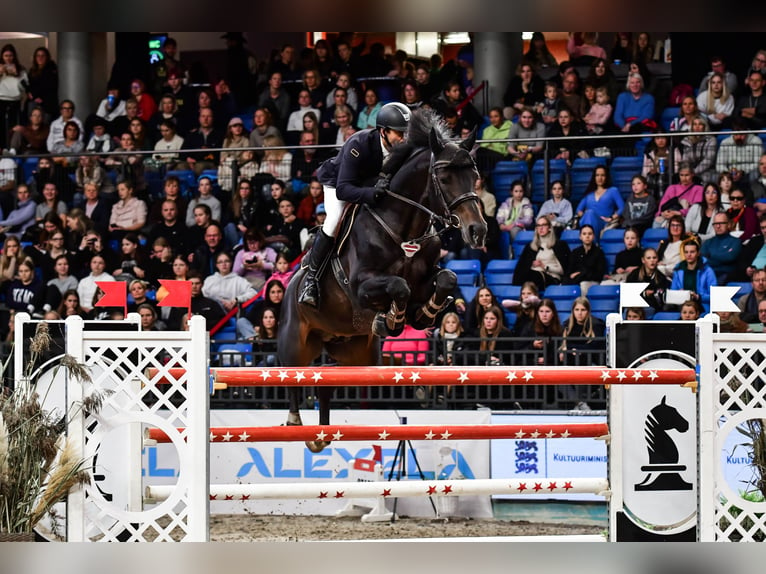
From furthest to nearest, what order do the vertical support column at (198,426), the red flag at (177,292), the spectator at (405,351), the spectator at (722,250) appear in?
the spectator at (722,250) → the spectator at (405,351) → the red flag at (177,292) → the vertical support column at (198,426)

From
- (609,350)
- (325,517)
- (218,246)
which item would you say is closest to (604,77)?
(218,246)

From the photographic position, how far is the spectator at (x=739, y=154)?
8844 mm

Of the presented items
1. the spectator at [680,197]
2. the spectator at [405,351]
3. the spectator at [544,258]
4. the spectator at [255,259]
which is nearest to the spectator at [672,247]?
the spectator at [680,197]

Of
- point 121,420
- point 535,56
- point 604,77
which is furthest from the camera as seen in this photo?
point 535,56

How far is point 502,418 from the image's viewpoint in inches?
279

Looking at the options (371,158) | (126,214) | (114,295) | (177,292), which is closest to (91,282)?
(126,214)

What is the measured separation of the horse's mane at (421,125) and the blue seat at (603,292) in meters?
4.35

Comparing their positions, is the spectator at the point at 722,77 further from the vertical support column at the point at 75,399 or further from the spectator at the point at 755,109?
the vertical support column at the point at 75,399

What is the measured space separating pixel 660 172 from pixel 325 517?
4648 mm

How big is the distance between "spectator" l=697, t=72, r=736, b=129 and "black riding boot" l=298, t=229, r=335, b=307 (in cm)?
573

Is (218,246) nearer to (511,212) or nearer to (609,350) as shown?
(511,212)

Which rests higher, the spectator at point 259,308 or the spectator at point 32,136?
the spectator at point 32,136

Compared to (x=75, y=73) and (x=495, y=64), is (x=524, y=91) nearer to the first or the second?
(x=495, y=64)

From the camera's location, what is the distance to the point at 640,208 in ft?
29.2
